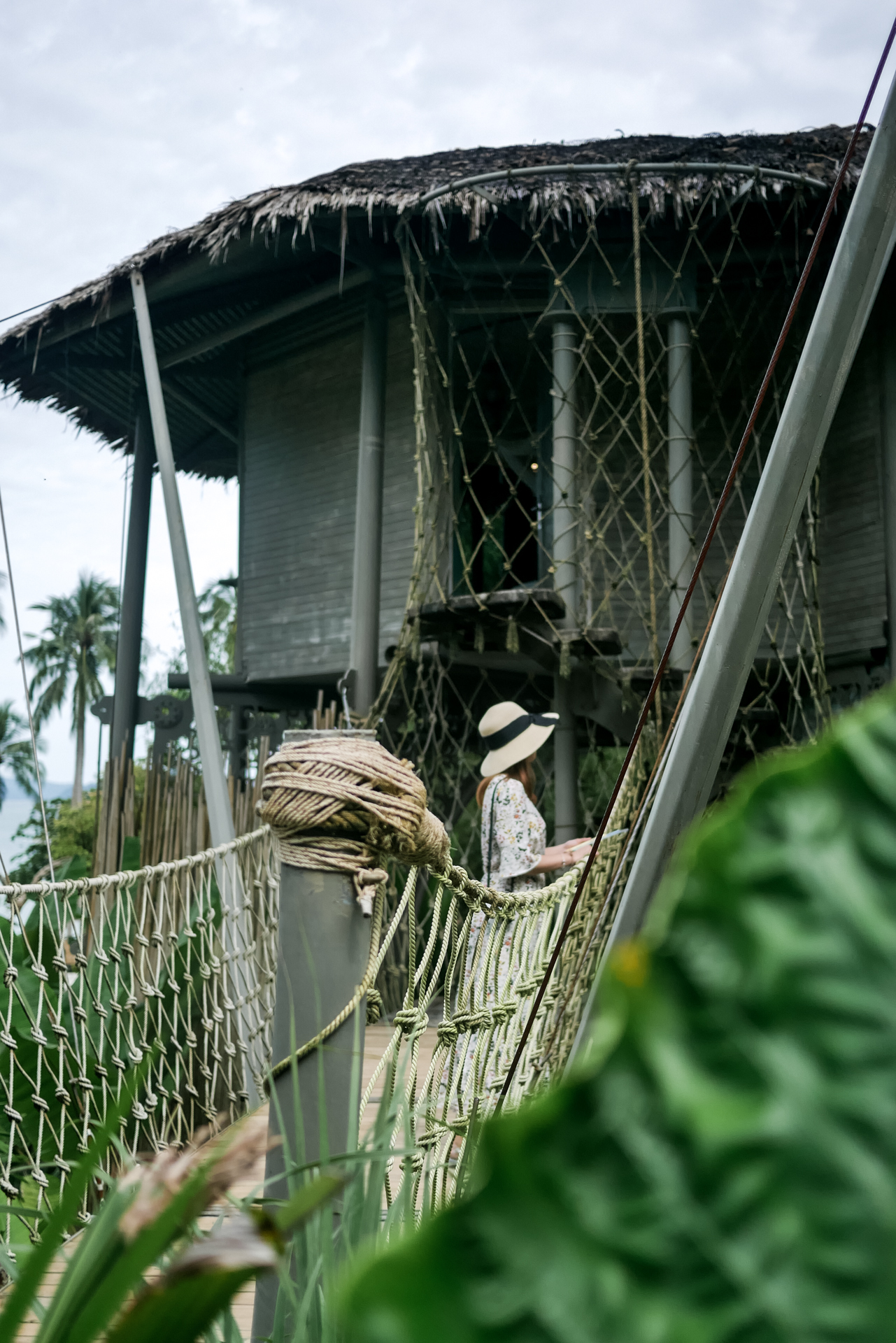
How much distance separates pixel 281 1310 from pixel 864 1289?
803 mm

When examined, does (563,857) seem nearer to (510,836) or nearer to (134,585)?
(510,836)

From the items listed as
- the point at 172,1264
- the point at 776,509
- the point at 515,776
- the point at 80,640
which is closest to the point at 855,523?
the point at 515,776

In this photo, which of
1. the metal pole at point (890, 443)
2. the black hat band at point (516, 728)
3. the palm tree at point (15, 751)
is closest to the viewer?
the black hat band at point (516, 728)

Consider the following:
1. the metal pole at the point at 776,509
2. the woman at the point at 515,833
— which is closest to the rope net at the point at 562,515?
the woman at the point at 515,833

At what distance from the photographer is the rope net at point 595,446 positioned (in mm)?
5531

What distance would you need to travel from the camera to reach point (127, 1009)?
8.17 feet

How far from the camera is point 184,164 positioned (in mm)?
53125

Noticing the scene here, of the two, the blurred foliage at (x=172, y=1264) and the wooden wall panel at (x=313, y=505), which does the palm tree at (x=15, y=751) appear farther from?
the blurred foliage at (x=172, y=1264)

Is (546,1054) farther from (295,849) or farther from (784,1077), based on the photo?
(784,1077)

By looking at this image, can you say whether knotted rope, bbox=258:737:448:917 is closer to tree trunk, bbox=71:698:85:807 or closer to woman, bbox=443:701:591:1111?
woman, bbox=443:701:591:1111

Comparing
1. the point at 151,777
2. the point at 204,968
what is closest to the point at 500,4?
the point at 151,777

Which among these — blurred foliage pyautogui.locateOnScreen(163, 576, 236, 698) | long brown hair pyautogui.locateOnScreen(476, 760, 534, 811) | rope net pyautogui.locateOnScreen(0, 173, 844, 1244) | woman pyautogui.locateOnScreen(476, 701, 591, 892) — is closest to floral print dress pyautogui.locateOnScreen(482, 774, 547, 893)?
woman pyautogui.locateOnScreen(476, 701, 591, 892)

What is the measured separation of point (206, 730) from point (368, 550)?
7.41 feet

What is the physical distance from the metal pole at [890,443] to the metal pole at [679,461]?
1195mm
